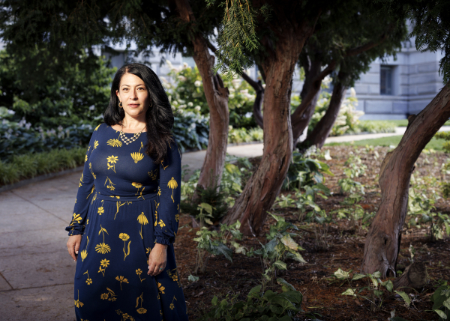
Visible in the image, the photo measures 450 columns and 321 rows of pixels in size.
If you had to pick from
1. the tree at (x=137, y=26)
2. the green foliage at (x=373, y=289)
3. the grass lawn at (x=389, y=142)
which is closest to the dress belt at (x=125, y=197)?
the green foliage at (x=373, y=289)

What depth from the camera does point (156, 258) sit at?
7.15 ft

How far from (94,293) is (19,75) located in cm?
575

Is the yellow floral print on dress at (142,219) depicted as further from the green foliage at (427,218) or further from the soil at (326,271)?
the green foliage at (427,218)

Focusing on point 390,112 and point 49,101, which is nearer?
point 49,101

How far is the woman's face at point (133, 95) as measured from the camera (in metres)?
2.30

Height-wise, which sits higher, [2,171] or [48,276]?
[2,171]

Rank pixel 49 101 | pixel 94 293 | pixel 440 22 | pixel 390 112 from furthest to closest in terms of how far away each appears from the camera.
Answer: pixel 390 112, pixel 49 101, pixel 440 22, pixel 94 293

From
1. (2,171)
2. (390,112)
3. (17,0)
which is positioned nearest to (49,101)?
(2,171)

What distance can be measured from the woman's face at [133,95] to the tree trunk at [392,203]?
77.2 inches

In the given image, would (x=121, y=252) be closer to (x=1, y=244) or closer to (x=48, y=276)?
(x=48, y=276)

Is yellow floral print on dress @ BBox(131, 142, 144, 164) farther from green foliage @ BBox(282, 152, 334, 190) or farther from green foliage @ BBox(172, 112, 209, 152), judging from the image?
green foliage @ BBox(172, 112, 209, 152)

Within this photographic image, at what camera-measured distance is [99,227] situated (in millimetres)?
2223

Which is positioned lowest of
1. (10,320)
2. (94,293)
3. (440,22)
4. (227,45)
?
(10,320)

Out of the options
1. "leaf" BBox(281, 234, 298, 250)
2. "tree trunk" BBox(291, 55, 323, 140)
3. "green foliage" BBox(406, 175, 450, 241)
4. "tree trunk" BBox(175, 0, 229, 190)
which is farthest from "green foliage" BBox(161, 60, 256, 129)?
"leaf" BBox(281, 234, 298, 250)
